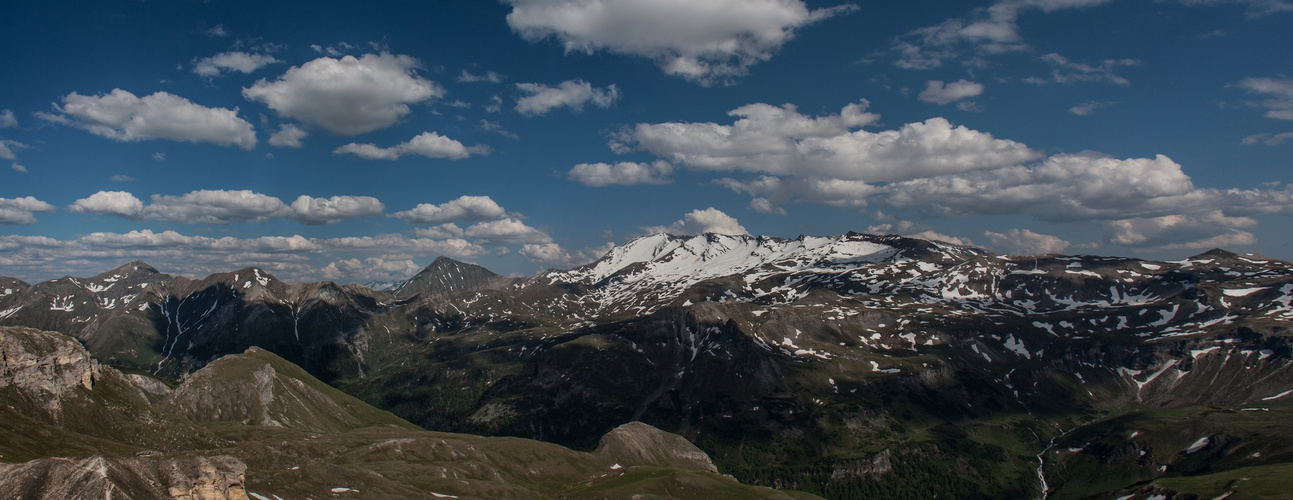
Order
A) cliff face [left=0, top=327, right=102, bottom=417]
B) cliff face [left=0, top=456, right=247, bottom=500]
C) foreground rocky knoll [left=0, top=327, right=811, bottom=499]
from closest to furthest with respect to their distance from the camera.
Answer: cliff face [left=0, top=456, right=247, bottom=500] < foreground rocky knoll [left=0, top=327, right=811, bottom=499] < cliff face [left=0, top=327, right=102, bottom=417]

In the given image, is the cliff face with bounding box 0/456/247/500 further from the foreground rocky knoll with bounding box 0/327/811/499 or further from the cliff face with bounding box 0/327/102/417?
the cliff face with bounding box 0/327/102/417

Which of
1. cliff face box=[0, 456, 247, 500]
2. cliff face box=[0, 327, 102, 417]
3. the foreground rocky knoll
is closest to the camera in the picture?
cliff face box=[0, 456, 247, 500]

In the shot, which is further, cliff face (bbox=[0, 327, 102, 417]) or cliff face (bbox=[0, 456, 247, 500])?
cliff face (bbox=[0, 327, 102, 417])

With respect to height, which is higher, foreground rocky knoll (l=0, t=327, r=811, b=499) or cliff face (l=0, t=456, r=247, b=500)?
cliff face (l=0, t=456, r=247, b=500)

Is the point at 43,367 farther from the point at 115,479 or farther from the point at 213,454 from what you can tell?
the point at 115,479

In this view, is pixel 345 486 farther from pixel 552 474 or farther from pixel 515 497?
pixel 552 474

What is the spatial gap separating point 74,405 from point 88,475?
13508 centimetres

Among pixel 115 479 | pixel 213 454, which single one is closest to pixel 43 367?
pixel 213 454

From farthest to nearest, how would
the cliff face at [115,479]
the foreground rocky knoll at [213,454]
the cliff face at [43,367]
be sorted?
the cliff face at [43,367]
the foreground rocky knoll at [213,454]
the cliff face at [115,479]

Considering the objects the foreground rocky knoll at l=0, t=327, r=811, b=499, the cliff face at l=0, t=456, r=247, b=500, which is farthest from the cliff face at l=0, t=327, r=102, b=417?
the cliff face at l=0, t=456, r=247, b=500

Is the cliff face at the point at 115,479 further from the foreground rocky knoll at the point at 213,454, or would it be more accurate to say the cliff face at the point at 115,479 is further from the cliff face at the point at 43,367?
the cliff face at the point at 43,367

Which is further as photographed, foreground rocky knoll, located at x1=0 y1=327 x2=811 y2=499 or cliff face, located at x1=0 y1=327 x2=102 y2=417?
cliff face, located at x1=0 y1=327 x2=102 y2=417

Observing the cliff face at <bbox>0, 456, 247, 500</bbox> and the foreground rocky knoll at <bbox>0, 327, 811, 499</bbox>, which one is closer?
the cliff face at <bbox>0, 456, 247, 500</bbox>

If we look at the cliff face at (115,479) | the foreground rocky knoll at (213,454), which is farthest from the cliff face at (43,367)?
the cliff face at (115,479)
